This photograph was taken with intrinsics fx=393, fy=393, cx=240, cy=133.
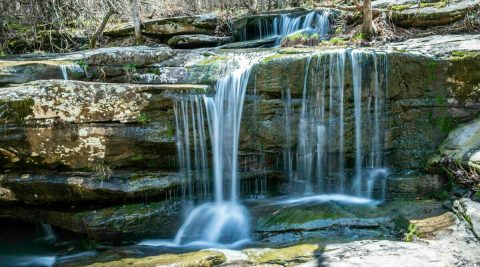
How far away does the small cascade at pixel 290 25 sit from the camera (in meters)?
10.7

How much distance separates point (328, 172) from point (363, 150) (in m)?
0.68

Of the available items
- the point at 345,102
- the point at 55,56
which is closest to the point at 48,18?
the point at 55,56

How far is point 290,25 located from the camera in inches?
444

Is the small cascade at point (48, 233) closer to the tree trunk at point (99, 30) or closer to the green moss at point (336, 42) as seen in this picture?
the green moss at point (336, 42)

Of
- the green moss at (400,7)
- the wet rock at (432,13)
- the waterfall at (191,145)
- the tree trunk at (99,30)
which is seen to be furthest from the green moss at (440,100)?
the tree trunk at (99,30)

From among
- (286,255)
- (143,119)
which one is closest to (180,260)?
(286,255)

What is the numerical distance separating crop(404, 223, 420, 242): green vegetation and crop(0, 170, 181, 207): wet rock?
3.64 metres

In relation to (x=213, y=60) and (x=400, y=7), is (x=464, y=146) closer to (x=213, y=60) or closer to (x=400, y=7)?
(x=213, y=60)

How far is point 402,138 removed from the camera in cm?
653

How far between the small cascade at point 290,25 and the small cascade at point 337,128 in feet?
13.4

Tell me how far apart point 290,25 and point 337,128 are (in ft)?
18.5

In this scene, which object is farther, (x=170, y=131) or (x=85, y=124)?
(x=170, y=131)

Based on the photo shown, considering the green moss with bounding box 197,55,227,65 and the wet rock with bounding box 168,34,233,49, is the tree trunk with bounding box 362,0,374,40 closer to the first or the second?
the green moss with bounding box 197,55,227,65

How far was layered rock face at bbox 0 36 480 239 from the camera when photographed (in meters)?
5.79
